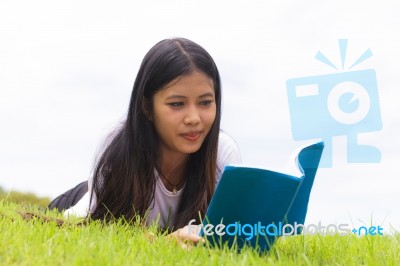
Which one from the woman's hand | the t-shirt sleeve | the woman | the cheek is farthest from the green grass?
the t-shirt sleeve

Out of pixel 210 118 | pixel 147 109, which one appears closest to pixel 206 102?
pixel 210 118

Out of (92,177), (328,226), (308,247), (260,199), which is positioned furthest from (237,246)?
(92,177)

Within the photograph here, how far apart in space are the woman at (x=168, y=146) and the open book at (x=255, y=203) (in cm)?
65

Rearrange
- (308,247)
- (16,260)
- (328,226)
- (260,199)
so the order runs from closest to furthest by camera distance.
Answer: (16,260) → (260,199) → (308,247) → (328,226)

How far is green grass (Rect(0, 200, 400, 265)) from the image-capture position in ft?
6.27

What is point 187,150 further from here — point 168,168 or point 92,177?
point 92,177

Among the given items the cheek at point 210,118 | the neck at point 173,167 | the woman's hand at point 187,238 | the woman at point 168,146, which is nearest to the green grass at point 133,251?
the woman's hand at point 187,238

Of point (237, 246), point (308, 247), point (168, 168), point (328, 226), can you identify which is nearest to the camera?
point (237, 246)

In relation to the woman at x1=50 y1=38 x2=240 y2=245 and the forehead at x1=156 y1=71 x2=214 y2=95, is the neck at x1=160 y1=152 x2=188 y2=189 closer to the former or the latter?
the woman at x1=50 y1=38 x2=240 y2=245

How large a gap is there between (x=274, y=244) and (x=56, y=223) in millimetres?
1084

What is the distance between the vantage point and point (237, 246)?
2322 mm

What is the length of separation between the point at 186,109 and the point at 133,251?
103cm

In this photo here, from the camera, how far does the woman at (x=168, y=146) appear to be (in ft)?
9.75

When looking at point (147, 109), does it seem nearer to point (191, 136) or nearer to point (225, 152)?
point (191, 136)
